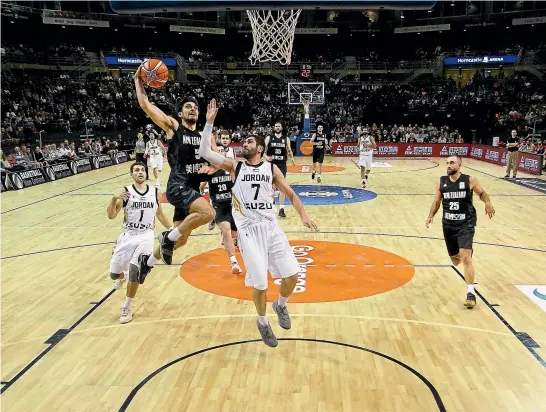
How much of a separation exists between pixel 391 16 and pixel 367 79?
665 centimetres

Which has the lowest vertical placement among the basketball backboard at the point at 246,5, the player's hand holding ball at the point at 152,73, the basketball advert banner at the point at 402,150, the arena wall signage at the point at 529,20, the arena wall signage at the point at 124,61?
the basketball advert banner at the point at 402,150

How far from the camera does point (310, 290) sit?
7.67m

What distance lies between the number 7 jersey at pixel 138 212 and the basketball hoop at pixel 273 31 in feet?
23.2

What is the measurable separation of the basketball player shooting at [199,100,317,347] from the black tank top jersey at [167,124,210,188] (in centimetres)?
47

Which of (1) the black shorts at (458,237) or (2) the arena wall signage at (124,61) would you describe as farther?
(2) the arena wall signage at (124,61)

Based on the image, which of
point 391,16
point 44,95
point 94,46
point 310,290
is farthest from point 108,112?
point 310,290

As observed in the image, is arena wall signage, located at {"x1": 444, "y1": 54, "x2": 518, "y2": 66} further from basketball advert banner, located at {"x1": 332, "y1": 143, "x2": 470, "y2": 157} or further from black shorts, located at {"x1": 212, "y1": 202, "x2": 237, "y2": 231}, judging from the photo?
black shorts, located at {"x1": 212, "y1": 202, "x2": 237, "y2": 231}

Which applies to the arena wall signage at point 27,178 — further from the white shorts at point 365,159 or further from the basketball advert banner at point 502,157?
the basketball advert banner at point 502,157

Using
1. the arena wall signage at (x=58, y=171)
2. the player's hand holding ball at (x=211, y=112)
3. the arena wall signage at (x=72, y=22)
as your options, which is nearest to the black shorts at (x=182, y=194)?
the player's hand holding ball at (x=211, y=112)

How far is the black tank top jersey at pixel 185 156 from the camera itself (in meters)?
5.64

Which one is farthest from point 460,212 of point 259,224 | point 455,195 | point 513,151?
point 513,151

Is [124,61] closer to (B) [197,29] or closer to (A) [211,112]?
A: (B) [197,29]

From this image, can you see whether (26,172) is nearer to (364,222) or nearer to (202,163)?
(364,222)

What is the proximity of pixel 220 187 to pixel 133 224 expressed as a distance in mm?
2041
